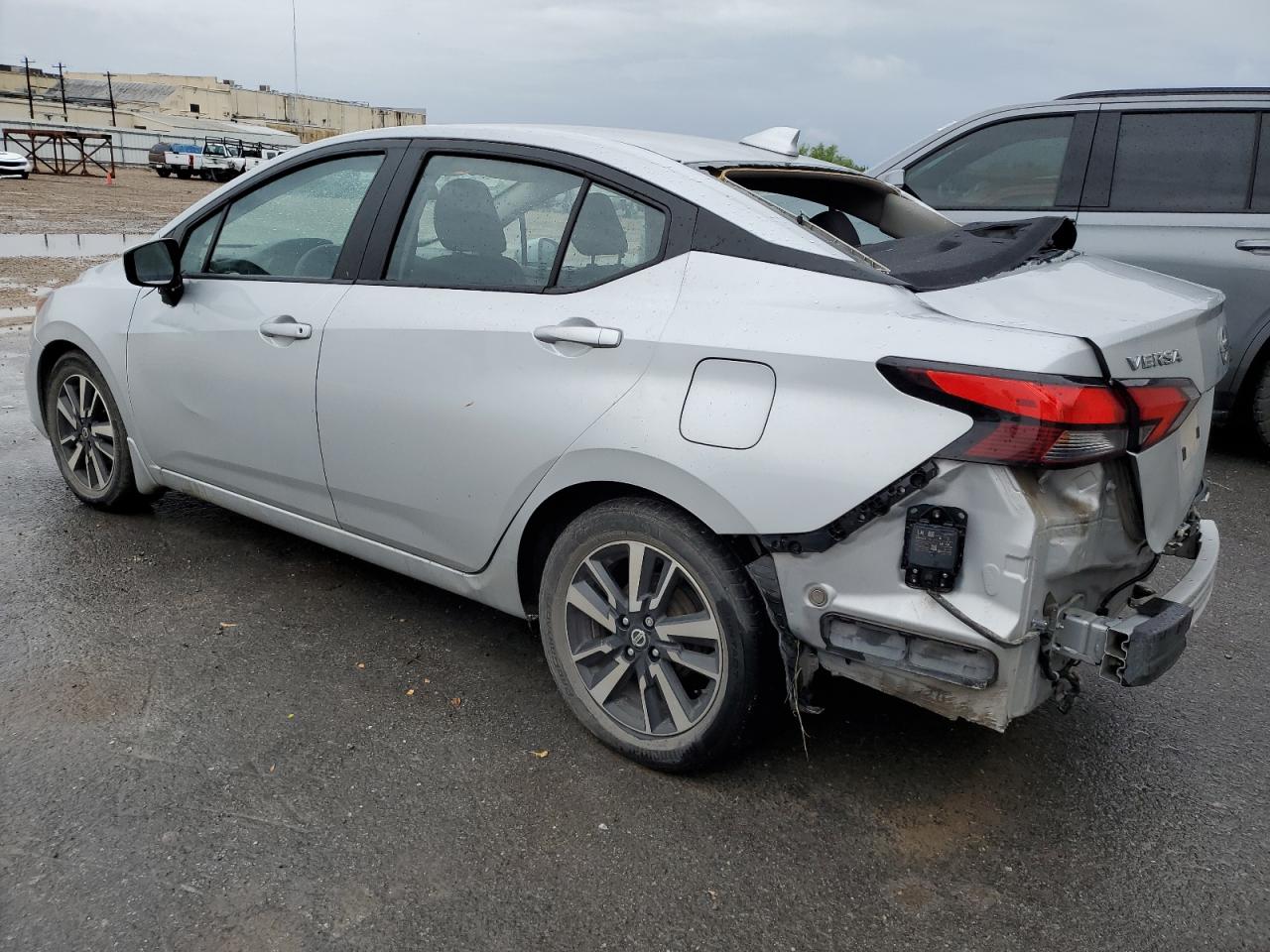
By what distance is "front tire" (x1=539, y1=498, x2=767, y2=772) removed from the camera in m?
2.62

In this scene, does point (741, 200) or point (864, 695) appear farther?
point (864, 695)

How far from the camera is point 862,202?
3826mm

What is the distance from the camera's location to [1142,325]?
8.05 feet

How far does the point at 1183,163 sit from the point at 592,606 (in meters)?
5.04

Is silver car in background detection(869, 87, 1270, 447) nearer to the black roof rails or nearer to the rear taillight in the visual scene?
the black roof rails

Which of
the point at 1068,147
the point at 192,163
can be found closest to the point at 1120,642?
the point at 1068,147

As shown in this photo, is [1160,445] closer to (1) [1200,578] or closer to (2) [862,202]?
(1) [1200,578]

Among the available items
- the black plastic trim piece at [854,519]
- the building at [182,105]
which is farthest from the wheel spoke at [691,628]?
the building at [182,105]

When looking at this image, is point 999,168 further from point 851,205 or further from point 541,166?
point 541,166

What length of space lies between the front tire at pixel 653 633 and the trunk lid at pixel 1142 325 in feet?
2.77

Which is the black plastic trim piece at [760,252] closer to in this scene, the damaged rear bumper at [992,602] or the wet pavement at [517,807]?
the damaged rear bumper at [992,602]

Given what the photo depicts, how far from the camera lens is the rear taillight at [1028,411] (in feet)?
7.17

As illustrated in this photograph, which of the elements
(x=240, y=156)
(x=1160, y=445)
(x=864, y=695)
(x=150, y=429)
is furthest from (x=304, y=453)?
(x=240, y=156)

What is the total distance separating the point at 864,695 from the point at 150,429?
9.44ft
